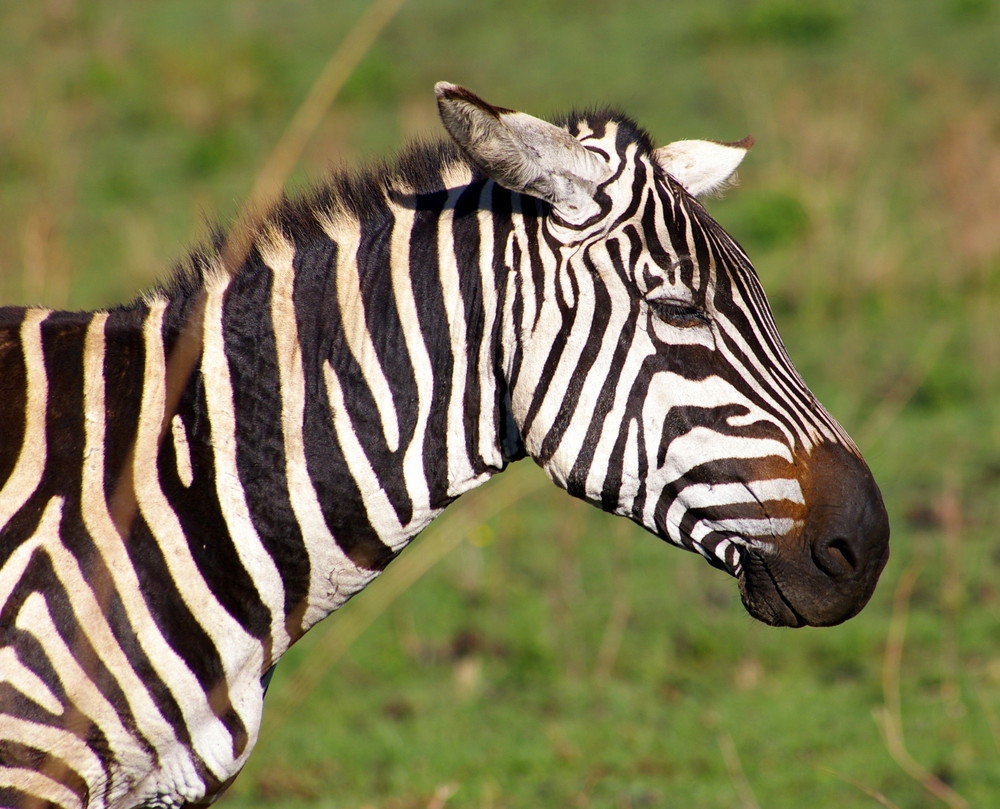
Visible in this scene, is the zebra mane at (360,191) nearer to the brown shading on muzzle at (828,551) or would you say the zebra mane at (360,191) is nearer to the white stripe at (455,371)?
the white stripe at (455,371)

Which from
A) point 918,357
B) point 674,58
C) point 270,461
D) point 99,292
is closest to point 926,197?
point 918,357

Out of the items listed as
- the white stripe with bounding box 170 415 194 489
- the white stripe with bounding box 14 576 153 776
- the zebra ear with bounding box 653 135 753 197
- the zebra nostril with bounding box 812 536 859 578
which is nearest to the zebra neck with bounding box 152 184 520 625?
the white stripe with bounding box 170 415 194 489

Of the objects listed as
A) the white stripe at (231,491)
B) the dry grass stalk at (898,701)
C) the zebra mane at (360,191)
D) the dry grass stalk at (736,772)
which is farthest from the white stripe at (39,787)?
the dry grass stalk at (898,701)

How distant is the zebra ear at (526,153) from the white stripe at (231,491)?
78cm

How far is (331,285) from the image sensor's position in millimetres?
2809

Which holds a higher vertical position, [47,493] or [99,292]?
[99,292]

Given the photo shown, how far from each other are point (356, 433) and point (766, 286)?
8.37 meters

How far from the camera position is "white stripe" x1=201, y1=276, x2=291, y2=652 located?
8.86 feet

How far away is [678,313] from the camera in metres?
2.66

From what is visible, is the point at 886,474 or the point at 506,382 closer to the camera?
the point at 506,382

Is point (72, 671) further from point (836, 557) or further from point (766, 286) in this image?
point (766, 286)

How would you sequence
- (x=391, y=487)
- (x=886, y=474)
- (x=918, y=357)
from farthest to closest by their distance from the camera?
(x=918, y=357) → (x=886, y=474) → (x=391, y=487)

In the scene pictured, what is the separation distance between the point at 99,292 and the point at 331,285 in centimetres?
866

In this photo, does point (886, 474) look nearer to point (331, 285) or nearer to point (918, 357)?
point (918, 357)
